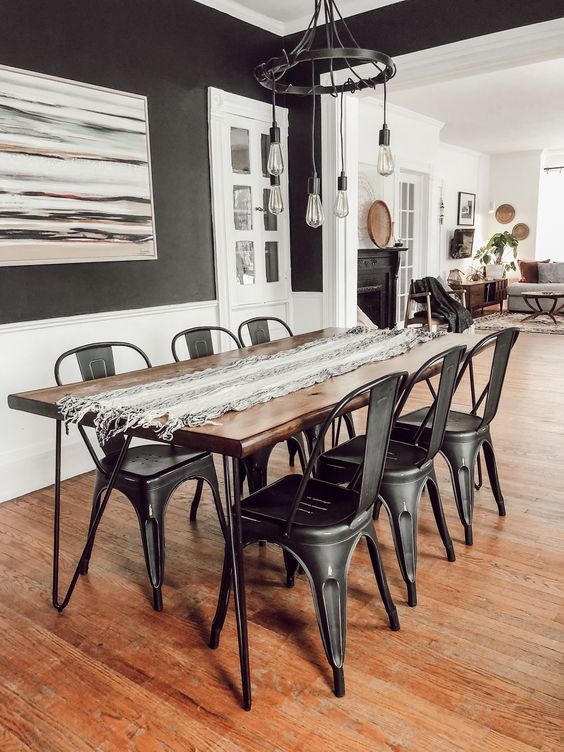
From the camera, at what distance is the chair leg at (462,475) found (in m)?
2.67

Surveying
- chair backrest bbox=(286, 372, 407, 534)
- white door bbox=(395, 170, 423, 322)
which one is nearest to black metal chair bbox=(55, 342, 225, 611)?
chair backrest bbox=(286, 372, 407, 534)

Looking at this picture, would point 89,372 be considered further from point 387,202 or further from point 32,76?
point 387,202

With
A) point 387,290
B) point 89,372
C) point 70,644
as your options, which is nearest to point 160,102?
point 89,372

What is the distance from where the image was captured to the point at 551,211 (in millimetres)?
12055

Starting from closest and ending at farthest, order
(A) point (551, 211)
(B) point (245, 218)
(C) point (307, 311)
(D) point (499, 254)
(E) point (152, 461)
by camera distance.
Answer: (E) point (152, 461) → (B) point (245, 218) → (C) point (307, 311) → (D) point (499, 254) → (A) point (551, 211)

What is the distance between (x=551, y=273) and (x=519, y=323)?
6.75ft

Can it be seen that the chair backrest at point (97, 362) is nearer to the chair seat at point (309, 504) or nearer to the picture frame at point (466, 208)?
the chair seat at point (309, 504)

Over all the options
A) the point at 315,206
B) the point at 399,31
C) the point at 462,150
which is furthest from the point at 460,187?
the point at 315,206

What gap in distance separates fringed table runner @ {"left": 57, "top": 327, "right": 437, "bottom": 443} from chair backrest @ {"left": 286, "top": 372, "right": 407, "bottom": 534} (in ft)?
1.09

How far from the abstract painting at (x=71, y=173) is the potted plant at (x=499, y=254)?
29.1 feet

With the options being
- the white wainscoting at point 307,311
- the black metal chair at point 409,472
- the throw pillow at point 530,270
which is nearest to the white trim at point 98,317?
the white wainscoting at point 307,311

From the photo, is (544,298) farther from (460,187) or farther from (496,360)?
(496,360)

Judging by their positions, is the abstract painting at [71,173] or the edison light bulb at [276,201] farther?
the abstract painting at [71,173]

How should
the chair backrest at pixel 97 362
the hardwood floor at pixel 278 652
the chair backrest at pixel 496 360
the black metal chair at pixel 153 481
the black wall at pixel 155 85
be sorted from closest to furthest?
the hardwood floor at pixel 278 652 → the black metal chair at pixel 153 481 → the chair backrest at pixel 496 360 → the chair backrest at pixel 97 362 → the black wall at pixel 155 85
